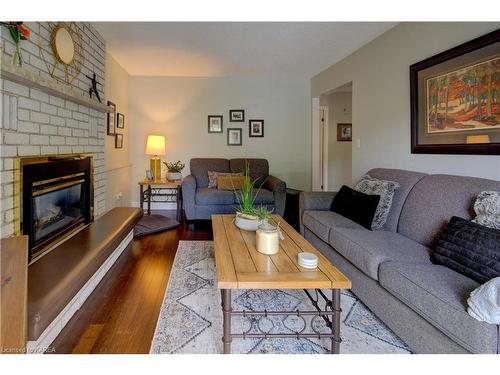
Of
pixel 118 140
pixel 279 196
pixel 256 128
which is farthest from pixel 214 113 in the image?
pixel 279 196

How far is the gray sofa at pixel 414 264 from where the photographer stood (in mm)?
1275

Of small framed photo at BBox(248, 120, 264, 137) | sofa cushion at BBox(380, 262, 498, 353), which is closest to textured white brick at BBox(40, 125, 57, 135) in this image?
sofa cushion at BBox(380, 262, 498, 353)

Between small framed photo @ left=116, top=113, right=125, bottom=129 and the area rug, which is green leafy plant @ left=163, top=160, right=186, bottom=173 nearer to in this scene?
small framed photo @ left=116, top=113, right=125, bottom=129

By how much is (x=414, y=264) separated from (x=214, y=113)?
4.19 meters

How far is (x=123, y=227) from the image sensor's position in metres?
2.62

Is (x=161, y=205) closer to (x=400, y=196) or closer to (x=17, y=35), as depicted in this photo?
(x=17, y=35)

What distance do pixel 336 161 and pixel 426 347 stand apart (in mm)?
4858

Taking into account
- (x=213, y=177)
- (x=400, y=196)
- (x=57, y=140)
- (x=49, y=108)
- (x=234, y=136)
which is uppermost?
(x=234, y=136)

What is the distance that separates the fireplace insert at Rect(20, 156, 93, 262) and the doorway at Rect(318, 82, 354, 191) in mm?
4243

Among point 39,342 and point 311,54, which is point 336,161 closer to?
point 311,54

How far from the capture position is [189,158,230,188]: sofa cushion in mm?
4719

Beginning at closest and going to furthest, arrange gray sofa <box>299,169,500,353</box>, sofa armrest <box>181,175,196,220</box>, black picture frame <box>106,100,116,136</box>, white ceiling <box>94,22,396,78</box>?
gray sofa <box>299,169,500,353</box>
white ceiling <box>94,22,396,78</box>
black picture frame <box>106,100,116,136</box>
sofa armrest <box>181,175,196,220</box>

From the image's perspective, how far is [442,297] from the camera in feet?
4.35
